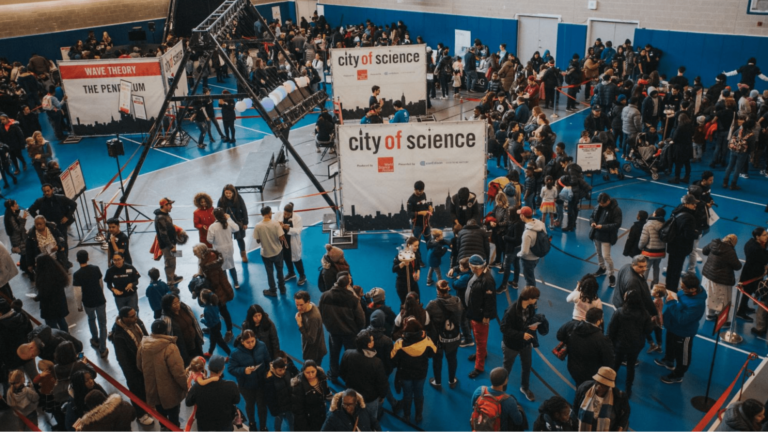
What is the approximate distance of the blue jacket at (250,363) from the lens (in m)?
7.21

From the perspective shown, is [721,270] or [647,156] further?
[647,156]

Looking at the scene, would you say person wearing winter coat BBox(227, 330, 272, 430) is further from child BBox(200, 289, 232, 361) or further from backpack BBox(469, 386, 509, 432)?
backpack BBox(469, 386, 509, 432)

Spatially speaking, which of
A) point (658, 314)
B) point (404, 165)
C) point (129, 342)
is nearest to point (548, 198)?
point (404, 165)

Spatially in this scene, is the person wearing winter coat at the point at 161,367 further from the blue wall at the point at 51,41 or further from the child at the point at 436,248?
the blue wall at the point at 51,41

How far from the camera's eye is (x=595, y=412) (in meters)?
6.59

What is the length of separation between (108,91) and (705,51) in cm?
2227

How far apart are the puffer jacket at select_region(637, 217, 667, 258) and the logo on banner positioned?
5.23 metres

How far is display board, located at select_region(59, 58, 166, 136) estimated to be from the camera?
805 inches

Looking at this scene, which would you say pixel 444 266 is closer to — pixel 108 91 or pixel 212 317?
pixel 212 317

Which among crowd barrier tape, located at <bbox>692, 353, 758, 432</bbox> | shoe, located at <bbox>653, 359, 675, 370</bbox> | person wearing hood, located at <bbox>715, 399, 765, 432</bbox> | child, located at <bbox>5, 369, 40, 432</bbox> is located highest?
person wearing hood, located at <bbox>715, 399, 765, 432</bbox>

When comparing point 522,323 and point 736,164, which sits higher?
point 736,164

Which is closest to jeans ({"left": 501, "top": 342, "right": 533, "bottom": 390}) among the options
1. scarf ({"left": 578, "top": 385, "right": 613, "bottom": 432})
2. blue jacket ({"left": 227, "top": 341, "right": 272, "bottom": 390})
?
scarf ({"left": 578, "top": 385, "right": 613, "bottom": 432})

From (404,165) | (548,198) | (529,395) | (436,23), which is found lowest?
(529,395)

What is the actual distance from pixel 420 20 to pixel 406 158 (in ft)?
77.3
